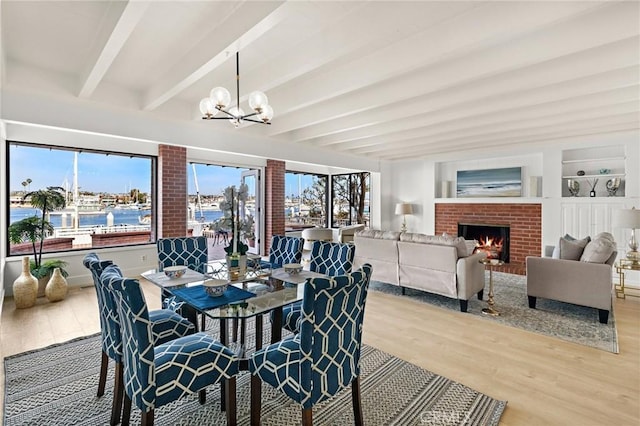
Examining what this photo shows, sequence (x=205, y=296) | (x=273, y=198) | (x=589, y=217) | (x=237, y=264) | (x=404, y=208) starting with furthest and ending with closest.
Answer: (x=404, y=208)
(x=273, y=198)
(x=589, y=217)
(x=237, y=264)
(x=205, y=296)

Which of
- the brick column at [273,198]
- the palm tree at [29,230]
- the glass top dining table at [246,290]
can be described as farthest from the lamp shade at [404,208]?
the palm tree at [29,230]

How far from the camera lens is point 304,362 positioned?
1.50 metres

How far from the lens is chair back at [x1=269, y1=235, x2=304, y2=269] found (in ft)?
10.4

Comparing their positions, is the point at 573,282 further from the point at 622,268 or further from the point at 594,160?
the point at 594,160

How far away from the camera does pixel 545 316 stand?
3.55m

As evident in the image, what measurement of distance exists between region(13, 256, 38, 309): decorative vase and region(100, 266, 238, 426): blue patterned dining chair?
3047 mm

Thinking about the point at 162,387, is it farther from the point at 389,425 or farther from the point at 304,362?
the point at 389,425

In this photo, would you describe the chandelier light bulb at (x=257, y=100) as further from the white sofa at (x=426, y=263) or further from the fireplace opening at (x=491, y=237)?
the fireplace opening at (x=491, y=237)

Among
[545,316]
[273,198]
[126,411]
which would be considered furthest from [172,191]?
[545,316]

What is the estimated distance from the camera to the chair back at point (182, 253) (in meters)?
2.96

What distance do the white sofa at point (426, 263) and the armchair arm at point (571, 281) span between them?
1.88ft

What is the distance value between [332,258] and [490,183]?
5170mm

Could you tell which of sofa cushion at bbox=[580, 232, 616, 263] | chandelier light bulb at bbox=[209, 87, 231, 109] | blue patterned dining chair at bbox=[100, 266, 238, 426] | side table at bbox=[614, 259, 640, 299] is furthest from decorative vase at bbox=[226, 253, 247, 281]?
side table at bbox=[614, 259, 640, 299]

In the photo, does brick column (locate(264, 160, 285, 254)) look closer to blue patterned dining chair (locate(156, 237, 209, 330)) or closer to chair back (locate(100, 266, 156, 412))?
blue patterned dining chair (locate(156, 237, 209, 330))
